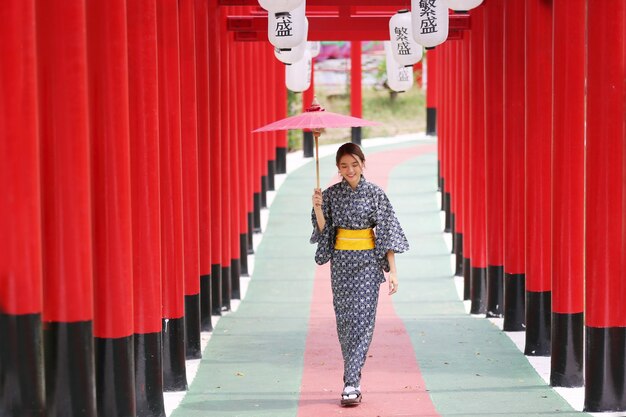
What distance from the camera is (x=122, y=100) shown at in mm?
7336

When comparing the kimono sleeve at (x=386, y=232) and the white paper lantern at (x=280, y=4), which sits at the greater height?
the white paper lantern at (x=280, y=4)

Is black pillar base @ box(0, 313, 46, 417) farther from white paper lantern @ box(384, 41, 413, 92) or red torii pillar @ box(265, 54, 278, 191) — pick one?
red torii pillar @ box(265, 54, 278, 191)

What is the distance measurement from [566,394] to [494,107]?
4265 millimetres

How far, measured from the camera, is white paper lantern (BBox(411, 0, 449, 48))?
11.0 metres

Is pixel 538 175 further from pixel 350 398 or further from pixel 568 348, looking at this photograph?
pixel 350 398

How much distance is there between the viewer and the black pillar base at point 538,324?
1059cm

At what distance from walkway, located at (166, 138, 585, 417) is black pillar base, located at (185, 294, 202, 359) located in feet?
0.49

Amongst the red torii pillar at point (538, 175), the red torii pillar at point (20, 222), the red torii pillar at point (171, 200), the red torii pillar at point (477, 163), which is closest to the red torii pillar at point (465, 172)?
the red torii pillar at point (477, 163)

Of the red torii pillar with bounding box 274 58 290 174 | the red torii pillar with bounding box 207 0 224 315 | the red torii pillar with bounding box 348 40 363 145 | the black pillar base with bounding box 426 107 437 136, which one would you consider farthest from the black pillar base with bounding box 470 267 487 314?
the black pillar base with bounding box 426 107 437 136

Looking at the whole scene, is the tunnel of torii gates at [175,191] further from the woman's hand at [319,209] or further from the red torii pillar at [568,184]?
the woman's hand at [319,209]

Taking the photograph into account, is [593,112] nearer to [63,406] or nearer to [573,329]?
[573,329]

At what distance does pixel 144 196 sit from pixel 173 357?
1880 mm

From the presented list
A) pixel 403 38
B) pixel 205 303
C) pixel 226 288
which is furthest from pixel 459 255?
pixel 205 303

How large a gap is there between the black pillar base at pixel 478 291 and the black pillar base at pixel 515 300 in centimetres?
149
